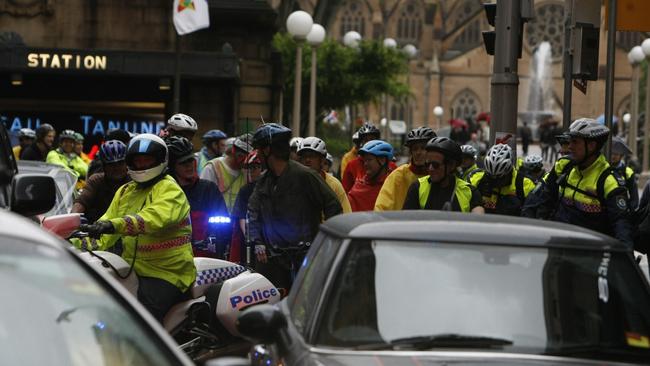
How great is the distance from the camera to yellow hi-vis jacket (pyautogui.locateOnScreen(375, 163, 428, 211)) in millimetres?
11852

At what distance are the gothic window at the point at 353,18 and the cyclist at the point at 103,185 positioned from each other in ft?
351

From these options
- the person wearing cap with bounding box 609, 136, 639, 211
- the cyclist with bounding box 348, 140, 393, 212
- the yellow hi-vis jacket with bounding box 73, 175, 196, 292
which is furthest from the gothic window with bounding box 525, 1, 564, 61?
the yellow hi-vis jacket with bounding box 73, 175, 196, 292

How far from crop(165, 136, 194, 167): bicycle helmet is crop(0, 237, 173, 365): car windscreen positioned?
684 cm

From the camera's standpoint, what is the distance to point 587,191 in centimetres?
1066

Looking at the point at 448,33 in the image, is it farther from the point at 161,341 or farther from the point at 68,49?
the point at 161,341

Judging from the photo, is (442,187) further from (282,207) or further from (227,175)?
(227,175)

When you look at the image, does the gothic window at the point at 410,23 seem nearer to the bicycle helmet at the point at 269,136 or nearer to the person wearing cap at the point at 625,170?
the person wearing cap at the point at 625,170

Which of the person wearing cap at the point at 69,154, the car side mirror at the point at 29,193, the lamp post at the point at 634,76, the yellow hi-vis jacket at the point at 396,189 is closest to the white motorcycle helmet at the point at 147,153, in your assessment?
the car side mirror at the point at 29,193

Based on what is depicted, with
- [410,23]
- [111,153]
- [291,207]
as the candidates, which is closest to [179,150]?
[111,153]

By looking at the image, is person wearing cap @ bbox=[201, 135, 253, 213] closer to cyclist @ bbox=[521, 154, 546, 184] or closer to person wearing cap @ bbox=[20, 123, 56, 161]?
cyclist @ bbox=[521, 154, 546, 184]

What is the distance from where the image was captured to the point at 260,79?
34500 millimetres

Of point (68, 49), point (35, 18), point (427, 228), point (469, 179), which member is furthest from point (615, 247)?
point (35, 18)

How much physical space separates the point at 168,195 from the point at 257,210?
7.69ft

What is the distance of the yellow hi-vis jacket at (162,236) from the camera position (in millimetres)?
8930
